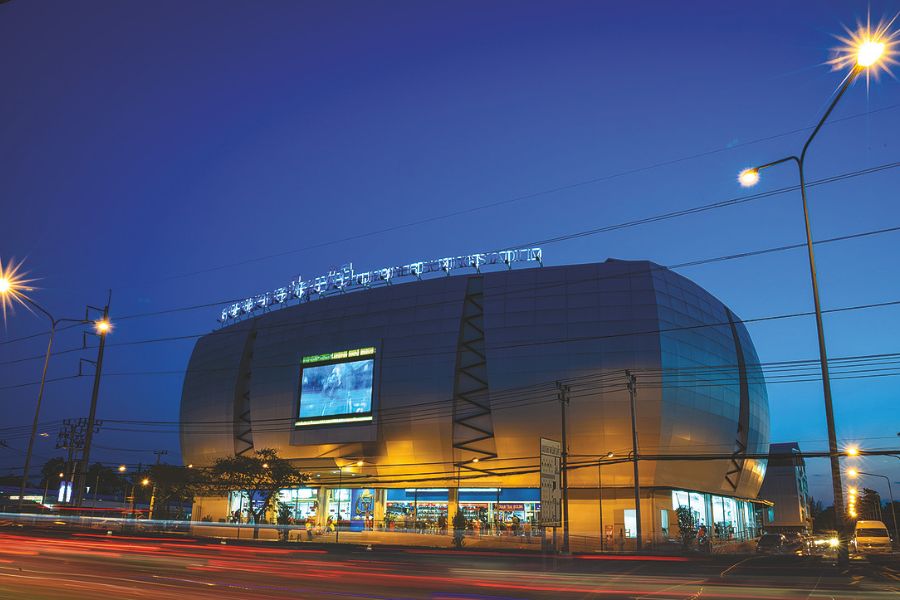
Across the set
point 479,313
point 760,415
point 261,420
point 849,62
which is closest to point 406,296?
point 479,313

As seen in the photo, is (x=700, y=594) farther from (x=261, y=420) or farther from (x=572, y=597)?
(x=261, y=420)

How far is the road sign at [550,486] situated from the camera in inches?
696

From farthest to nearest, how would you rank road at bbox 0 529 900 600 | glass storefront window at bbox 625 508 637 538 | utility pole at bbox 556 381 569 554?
glass storefront window at bbox 625 508 637 538 → utility pole at bbox 556 381 569 554 → road at bbox 0 529 900 600

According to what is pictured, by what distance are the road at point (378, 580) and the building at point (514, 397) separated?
127 feet

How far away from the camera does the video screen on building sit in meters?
77.5

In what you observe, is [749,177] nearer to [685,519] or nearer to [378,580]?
[378,580]

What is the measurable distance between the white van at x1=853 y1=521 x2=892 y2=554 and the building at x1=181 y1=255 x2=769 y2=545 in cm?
1936

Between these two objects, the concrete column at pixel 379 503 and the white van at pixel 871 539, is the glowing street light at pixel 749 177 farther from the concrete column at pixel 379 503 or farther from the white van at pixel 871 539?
the concrete column at pixel 379 503

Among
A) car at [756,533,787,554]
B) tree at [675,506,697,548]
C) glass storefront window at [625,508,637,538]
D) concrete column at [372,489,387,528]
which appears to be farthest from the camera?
concrete column at [372,489,387,528]

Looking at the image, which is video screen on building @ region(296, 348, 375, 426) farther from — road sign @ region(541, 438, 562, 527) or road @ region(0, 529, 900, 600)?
road sign @ region(541, 438, 562, 527)

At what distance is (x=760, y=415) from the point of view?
83.6 meters

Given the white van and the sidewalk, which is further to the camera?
the sidewalk

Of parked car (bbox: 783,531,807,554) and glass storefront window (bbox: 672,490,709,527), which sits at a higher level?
glass storefront window (bbox: 672,490,709,527)

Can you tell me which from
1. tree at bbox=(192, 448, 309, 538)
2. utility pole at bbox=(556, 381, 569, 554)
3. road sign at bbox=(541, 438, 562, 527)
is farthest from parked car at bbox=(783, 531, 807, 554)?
tree at bbox=(192, 448, 309, 538)
